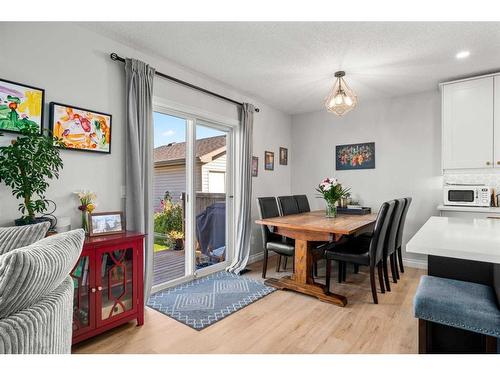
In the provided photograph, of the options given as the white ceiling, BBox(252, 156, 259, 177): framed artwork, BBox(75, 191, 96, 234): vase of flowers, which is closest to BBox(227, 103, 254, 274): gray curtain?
BBox(252, 156, 259, 177): framed artwork

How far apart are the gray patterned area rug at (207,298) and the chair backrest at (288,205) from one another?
100 cm

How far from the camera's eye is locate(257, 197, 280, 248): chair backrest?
3350mm

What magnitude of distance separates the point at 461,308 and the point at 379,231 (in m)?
1.41

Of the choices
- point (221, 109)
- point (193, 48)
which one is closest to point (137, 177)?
point (193, 48)

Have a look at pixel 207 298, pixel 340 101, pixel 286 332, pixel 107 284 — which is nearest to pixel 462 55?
pixel 340 101

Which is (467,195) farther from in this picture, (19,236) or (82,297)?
(19,236)

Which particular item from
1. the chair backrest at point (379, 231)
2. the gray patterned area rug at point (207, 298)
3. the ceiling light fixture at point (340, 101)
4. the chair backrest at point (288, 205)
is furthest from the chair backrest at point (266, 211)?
the ceiling light fixture at point (340, 101)

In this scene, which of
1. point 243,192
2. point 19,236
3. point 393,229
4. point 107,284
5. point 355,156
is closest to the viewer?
point 19,236

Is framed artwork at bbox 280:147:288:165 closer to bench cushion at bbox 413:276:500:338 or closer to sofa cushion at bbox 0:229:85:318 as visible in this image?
bench cushion at bbox 413:276:500:338

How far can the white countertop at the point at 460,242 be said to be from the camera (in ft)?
3.31

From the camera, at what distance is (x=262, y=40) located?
98.6 inches

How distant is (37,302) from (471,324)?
1721 mm

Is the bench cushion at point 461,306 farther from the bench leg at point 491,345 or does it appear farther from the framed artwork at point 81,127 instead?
the framed artwork at point 81,127

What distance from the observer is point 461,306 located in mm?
1232
